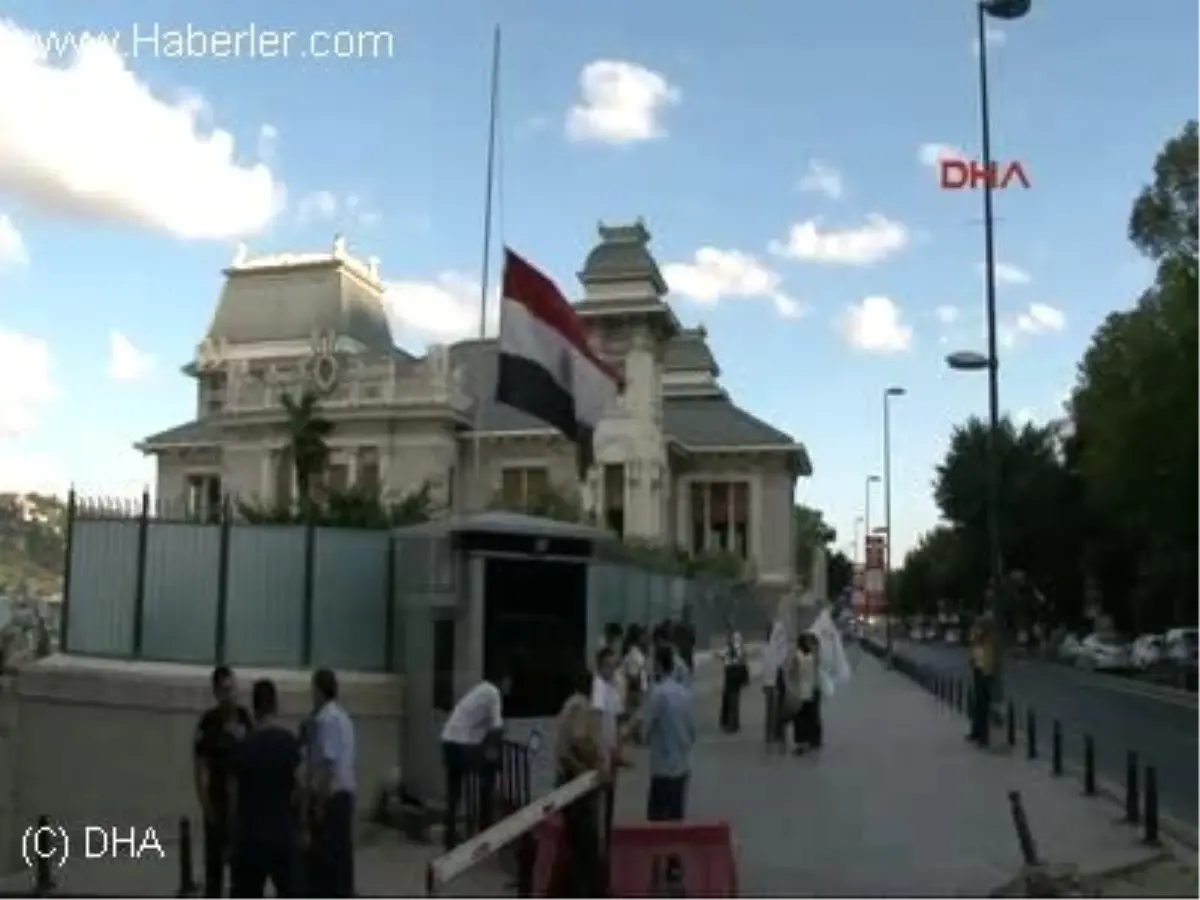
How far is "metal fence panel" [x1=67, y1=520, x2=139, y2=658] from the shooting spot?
669 inches

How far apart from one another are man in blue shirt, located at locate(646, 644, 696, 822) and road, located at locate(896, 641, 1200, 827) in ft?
21.3

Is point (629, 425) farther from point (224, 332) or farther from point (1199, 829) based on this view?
point (1199, 829)

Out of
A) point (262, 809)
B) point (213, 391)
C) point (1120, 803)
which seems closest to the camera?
point (262, 809)

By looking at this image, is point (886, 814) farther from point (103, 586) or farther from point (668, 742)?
point (103, 586)

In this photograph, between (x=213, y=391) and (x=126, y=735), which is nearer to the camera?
(x=126, y=735)

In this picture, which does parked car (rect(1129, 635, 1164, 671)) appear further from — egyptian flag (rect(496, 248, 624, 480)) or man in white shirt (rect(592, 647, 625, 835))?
man in white shirt (rect(592, 647, 625, 835))

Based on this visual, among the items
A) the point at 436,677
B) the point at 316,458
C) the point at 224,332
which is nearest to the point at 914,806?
the point at 436,677

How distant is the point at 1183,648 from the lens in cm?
5219

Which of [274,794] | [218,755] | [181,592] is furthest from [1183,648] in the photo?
[274,794]

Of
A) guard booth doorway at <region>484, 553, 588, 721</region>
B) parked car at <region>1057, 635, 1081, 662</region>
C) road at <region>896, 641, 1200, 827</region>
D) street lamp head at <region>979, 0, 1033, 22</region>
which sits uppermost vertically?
street lamp head at <region>979, 0, 1033, 22</region>

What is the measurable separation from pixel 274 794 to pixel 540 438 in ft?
233

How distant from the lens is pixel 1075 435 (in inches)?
3228

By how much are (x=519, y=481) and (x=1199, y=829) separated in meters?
66.6

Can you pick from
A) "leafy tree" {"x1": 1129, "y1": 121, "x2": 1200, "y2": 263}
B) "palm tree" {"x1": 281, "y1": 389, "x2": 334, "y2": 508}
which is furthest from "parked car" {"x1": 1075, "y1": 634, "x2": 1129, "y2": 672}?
"palm tree" {"x1": 281, "y1": 389, "x2": 334, "y2": 508}
